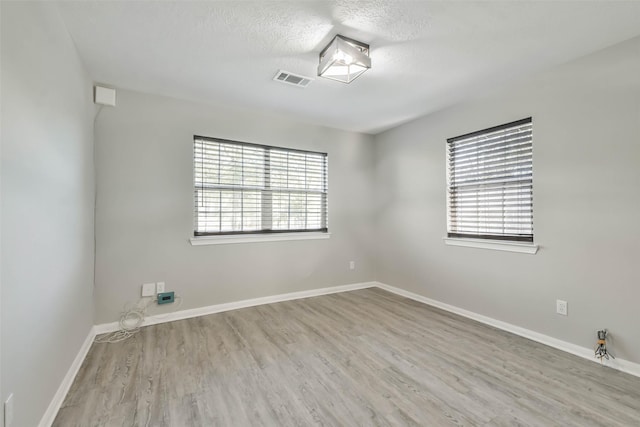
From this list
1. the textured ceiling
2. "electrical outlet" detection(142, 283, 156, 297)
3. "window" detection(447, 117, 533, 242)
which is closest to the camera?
the textured ceiling

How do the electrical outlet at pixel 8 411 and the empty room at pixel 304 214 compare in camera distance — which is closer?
the electrical outlet at pixel 8 411

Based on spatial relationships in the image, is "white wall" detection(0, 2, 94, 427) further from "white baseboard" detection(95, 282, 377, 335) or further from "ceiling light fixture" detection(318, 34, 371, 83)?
"ceiling light fixture" detection(318, 34, 371, 83)

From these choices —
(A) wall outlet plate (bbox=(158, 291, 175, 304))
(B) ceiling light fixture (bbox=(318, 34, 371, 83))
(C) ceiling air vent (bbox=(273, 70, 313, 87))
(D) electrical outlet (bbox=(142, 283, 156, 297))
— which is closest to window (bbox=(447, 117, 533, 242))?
(B) ceiling light fixture (bbox=(318, 34, 371, 83))

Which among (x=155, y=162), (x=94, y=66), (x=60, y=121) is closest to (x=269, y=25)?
(x=60, y=121)

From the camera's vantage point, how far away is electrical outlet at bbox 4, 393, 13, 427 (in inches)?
46.8

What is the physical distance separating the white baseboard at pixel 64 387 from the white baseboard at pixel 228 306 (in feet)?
0.92

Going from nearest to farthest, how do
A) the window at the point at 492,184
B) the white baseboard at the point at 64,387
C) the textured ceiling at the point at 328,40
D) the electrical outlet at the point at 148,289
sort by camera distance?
1. the white baseboard at the point at 64,387
2. the textured ceiling at the point at 328,40
3. the window at the point at 492,184
4. the electrical outlet at the point at 148,289

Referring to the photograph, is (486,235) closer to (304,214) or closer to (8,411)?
(304,214)

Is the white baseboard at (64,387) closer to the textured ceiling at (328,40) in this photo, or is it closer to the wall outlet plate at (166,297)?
the wall outlet plate at (166,297)

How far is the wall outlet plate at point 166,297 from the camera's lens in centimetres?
313

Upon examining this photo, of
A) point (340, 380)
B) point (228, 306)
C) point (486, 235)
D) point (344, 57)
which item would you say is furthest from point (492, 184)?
point (228, 306)

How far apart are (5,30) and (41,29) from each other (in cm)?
49

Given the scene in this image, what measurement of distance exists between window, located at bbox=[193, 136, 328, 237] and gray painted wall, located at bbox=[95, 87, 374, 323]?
0.12 metres

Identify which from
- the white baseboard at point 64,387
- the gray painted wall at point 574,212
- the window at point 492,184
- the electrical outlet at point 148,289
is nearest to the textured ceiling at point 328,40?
the gray painted wall at point 574,212
